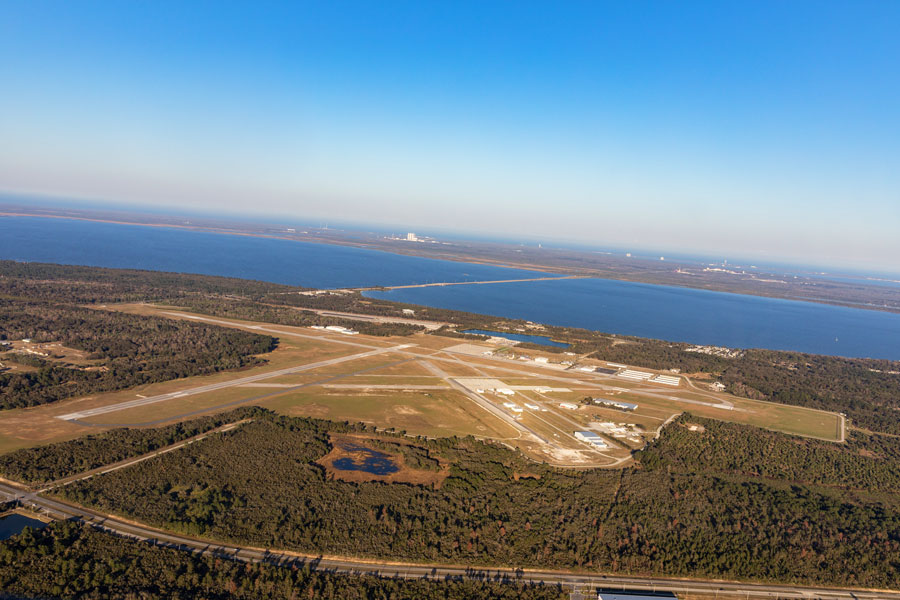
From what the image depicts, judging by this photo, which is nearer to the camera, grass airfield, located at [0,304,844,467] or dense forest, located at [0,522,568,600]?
dense forest, located at [0,522,568,600]

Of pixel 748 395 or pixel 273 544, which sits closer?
pixel 273 544

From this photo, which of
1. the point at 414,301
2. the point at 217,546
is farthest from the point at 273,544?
the point at 414,301

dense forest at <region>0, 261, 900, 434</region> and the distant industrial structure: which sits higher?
dense forest at <region>0, 261, 900, 434</region>

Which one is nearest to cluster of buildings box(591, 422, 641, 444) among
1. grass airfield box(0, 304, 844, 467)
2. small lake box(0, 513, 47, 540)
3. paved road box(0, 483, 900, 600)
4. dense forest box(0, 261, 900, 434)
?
grass airfield box(0, 304, 844, 467)

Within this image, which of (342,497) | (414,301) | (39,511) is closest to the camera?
(39,511)

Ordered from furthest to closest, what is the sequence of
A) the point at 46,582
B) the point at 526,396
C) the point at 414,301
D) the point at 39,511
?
the point at 414,301
the point at 526,396
the point at 39,511
the point at 46,582

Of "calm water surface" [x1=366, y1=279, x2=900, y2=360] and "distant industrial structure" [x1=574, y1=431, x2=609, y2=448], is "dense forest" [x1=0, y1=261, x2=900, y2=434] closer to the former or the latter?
"calm water surface" [x1=366, y1=279, x2=900, y2=360]

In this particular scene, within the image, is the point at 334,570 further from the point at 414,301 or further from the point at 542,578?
the point at 414,301
